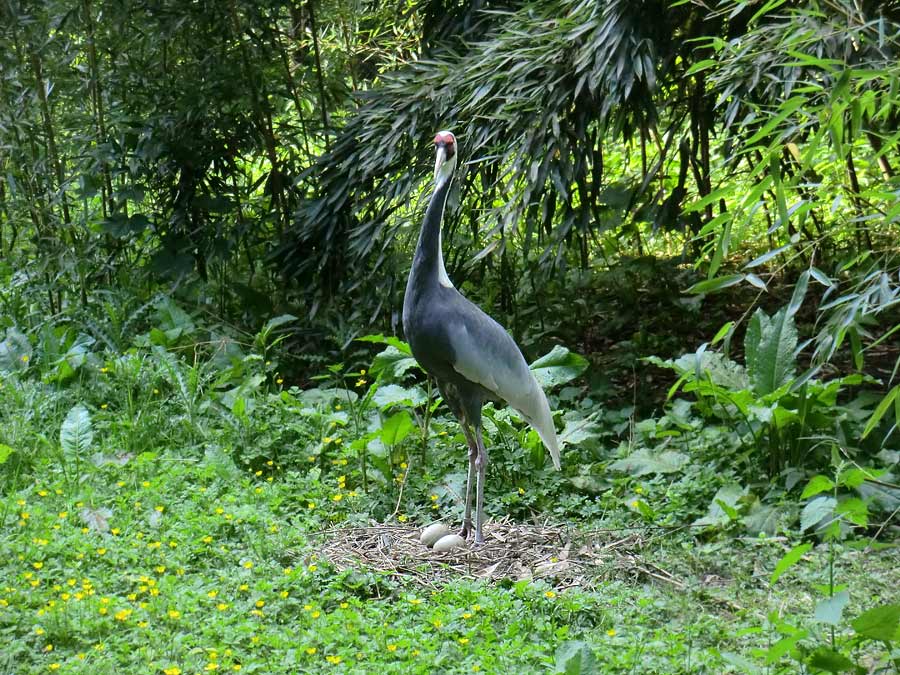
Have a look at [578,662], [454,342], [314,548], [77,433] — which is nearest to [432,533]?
[314,548]

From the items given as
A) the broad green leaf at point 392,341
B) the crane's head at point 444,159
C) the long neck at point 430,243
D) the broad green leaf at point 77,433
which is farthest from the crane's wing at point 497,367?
the broad green leaf at point 77,433

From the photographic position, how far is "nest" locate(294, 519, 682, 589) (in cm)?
370

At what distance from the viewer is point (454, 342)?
385cm

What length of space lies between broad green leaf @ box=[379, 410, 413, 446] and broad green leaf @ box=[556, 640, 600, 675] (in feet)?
5.72

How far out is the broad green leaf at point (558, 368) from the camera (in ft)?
15.8

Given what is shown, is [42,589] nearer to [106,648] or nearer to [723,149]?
[106,648]

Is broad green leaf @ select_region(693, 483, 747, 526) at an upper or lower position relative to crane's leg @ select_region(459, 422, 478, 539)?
lower

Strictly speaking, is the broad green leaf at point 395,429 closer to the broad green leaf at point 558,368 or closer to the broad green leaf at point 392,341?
the broad green leaf at point 392,341

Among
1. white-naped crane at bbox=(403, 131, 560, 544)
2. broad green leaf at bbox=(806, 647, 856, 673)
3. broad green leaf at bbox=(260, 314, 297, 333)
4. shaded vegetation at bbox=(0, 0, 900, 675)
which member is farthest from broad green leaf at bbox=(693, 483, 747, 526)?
broad green leaf at bbox=(260, 314, 297, 333)

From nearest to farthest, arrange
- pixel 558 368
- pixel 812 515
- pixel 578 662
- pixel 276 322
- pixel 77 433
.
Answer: pixel 578 662 < pixel 812 515 < pixel 77 433 < pixel 558 368 < pixel 276 322

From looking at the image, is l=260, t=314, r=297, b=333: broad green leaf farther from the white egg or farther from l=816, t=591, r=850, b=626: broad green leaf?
l=816, t=591, r=850, b=626: broad green leaf

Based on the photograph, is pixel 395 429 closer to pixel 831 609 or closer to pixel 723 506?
pixel 723 506

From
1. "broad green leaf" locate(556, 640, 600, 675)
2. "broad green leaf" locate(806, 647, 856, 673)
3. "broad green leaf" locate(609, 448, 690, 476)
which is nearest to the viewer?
"broad green leaf" locate(806, 647, 856, 673)

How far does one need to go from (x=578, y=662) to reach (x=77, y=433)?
2820mm
